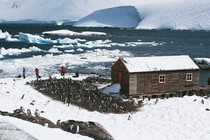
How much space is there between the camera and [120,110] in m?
29.7

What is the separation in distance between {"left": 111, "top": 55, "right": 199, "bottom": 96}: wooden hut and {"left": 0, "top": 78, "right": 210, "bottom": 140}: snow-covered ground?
1731mm

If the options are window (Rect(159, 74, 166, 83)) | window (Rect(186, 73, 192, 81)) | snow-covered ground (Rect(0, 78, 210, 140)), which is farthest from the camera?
window (Rect(186, 73, 192, 81))

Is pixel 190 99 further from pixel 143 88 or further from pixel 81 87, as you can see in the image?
pixel 81 87

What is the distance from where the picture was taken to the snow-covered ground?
2488cm

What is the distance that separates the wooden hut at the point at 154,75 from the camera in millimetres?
33750

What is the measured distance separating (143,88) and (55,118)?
10.2m

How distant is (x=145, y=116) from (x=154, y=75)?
254 inches

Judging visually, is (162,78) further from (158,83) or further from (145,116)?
(145,116)

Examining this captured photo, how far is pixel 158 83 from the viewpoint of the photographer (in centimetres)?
3453

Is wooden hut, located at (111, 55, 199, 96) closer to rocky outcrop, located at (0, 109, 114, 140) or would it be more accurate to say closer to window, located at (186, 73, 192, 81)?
window, located at (186, 73, 192, 81)

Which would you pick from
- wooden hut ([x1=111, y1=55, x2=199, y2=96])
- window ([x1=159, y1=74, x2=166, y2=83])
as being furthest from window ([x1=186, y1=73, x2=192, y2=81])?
window ([x1=159, y1=74, x2=166, y2=83])

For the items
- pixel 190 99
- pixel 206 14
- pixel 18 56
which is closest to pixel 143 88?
pixel 190 99

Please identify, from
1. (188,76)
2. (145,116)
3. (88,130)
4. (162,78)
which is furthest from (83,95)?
(88,130)

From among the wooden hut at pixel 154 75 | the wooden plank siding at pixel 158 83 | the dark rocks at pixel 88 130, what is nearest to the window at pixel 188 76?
the wooden hut at pixel 154 75
